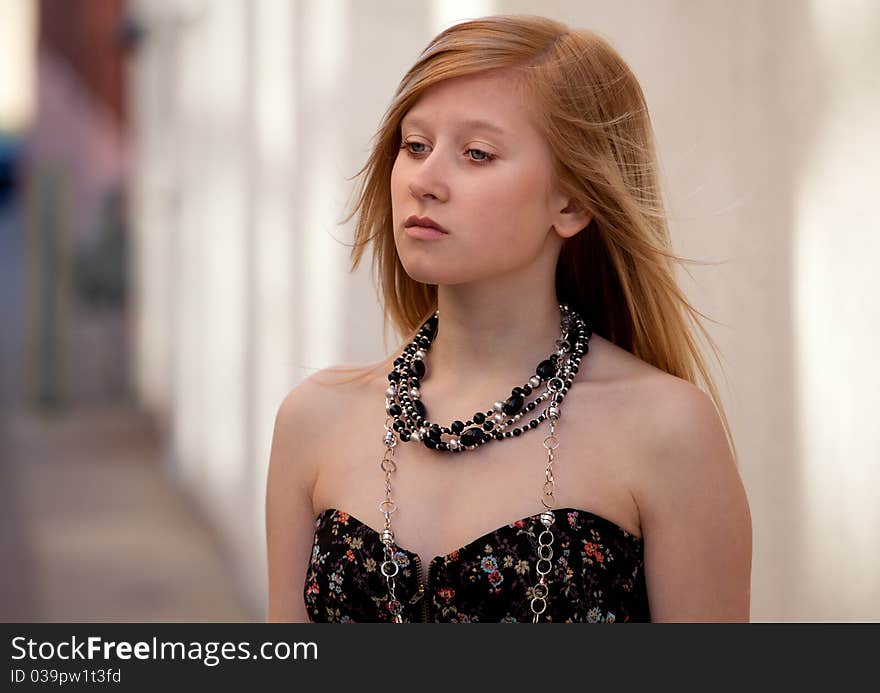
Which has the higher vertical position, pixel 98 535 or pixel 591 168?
pixel 98 535

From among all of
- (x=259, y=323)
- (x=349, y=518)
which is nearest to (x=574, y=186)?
(x=349, y=518)

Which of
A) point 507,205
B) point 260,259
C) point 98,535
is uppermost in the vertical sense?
point 260,259

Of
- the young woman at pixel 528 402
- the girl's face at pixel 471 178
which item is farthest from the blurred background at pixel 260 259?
the girl's face at pixel 471 178

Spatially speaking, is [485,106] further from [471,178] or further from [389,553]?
[389,553]

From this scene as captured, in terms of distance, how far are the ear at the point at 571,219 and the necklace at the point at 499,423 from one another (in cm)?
11

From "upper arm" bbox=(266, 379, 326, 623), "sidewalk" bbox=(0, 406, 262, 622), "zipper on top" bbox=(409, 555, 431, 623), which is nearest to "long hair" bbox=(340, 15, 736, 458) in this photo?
"upper arm" bbox=(266, 379, 326, 623)

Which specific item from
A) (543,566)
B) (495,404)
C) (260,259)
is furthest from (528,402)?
→ (260,259)

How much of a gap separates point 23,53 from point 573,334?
23.4ft

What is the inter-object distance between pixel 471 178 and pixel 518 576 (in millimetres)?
428

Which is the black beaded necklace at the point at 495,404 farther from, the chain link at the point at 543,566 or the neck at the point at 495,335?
the chain link at the point at 543,566

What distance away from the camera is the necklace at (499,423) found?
1.32 m

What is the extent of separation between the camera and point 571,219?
1430 mm

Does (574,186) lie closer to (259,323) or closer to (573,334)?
(573,334)
